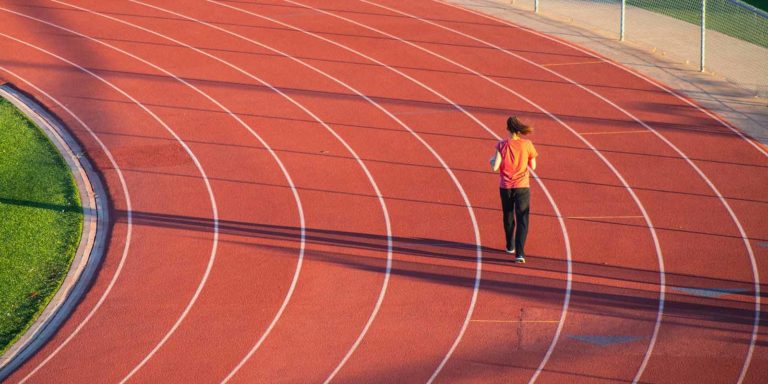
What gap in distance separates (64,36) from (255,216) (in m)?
8.91

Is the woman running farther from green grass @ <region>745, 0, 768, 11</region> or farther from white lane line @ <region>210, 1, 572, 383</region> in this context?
green grass @ <region>745, 0, 768, 11</region>

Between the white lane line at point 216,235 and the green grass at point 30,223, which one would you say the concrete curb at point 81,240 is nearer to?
the green grass at point 30,223

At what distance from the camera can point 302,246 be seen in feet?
40.3

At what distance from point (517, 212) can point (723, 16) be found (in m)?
9.63

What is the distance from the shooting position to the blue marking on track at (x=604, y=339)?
10227 mm

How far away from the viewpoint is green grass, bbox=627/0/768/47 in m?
18.1

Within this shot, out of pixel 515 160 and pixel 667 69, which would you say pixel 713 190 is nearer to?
pixel 515 160

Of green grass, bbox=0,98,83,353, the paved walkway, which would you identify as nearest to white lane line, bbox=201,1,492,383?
green grass, bbox=0,98,83,353

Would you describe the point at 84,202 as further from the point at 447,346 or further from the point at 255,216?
the point at 447,346

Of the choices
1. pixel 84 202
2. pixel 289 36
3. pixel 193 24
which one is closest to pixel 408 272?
pixel 84 202

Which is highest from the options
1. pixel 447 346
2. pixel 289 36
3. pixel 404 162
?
pixel 289 36

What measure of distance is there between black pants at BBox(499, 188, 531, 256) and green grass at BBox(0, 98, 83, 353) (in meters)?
5.20

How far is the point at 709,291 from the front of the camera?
36.6 feet

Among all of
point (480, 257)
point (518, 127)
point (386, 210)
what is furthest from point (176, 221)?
point (518, 127)
